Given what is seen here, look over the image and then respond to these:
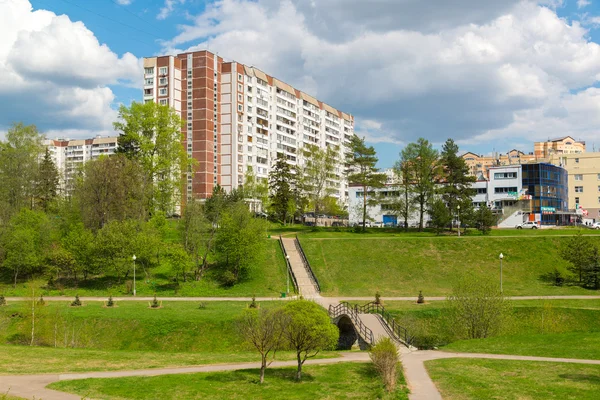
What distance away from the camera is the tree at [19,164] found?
68.4 metres

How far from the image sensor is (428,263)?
58438 mm

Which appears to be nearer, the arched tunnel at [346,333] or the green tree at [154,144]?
the arched tunnel at [346,333]

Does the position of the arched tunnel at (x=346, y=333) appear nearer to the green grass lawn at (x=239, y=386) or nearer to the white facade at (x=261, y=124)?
the green grass lawn at (x=239, y=386)

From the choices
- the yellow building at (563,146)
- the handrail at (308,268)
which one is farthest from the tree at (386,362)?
the yellow building at (563,146)

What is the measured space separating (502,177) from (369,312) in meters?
61.2

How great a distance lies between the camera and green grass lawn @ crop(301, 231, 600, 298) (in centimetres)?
5194

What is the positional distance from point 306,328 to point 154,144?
58.2 m

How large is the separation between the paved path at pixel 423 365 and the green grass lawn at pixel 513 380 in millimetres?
383

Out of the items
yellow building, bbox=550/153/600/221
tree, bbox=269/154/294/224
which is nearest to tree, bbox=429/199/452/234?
tree, bbox=269/154/294/224

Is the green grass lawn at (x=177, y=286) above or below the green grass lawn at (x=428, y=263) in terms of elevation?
below

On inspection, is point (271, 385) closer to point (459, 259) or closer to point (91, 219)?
point (459, 259)

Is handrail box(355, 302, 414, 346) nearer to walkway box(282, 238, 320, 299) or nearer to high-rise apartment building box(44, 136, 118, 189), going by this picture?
walkway box(282, 238, 320, 299)

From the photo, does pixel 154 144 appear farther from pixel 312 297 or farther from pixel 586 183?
pixel 586 183

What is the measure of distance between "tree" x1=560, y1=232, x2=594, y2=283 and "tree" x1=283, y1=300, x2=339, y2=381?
39.6 m
